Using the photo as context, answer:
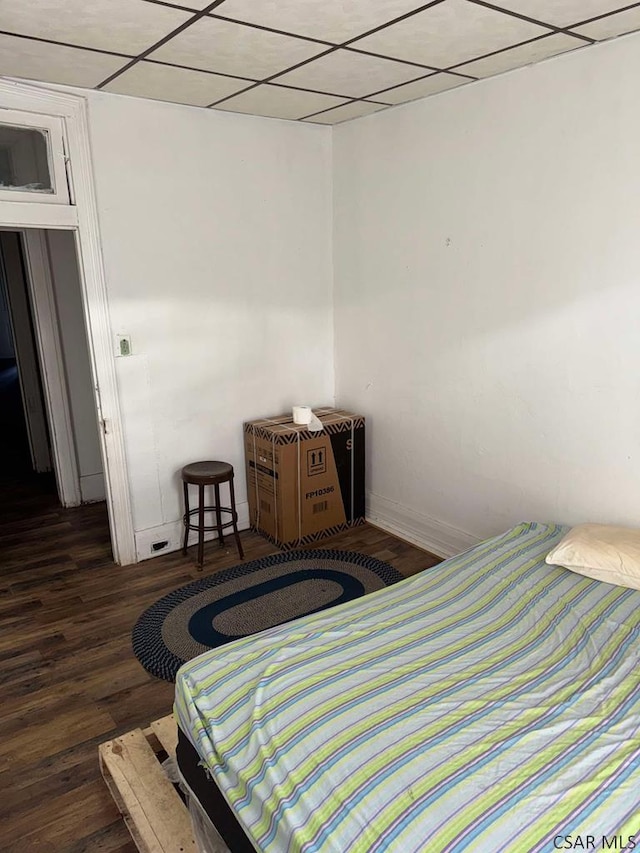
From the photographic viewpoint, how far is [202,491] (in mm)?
3443

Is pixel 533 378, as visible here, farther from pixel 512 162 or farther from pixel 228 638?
pixel 228 638

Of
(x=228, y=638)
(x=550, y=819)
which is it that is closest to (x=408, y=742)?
(x=550, y=819)

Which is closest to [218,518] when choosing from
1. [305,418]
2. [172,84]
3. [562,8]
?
[305,418]

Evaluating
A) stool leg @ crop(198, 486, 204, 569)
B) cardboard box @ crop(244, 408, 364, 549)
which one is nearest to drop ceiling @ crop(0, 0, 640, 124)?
cardboard box @ crop(244, 408, 364, 549)

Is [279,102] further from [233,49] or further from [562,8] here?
[562,8]

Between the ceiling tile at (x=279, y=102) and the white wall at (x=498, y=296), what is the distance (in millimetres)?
392

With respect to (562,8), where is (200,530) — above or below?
below

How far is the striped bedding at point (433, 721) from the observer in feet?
4.33

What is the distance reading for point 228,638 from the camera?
2.80 meters

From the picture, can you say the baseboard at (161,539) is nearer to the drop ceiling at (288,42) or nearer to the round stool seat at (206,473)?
the round stool seat at (206,473)

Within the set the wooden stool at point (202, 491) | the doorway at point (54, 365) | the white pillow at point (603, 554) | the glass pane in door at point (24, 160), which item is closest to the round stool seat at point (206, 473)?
the wooden stool at point (202, 491)

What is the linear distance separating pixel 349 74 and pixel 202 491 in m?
2.26

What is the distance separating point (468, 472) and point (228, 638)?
156cm

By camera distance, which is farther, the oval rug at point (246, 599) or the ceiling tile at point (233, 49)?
the oval rug at point (246, 599)
